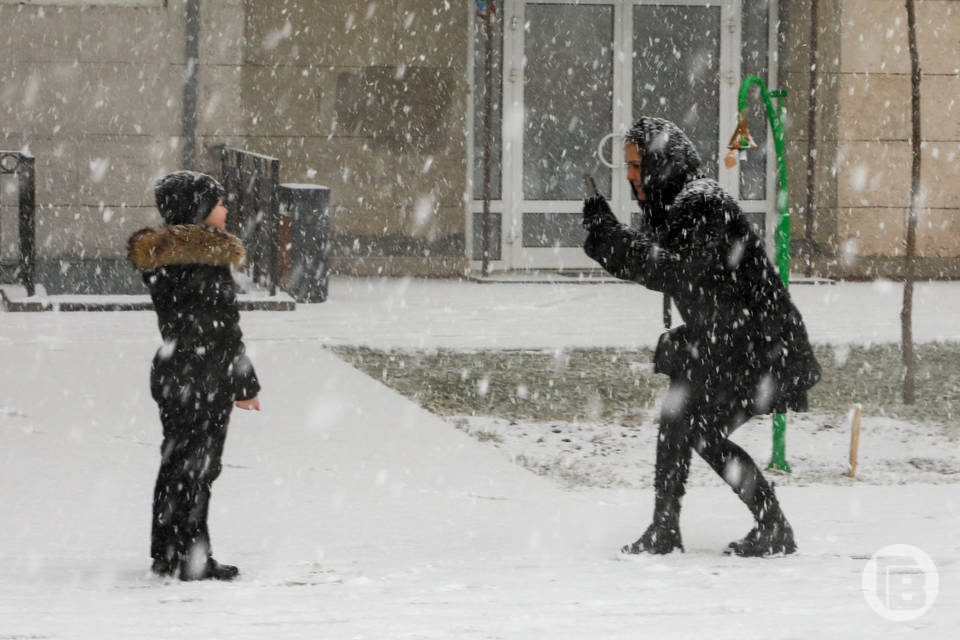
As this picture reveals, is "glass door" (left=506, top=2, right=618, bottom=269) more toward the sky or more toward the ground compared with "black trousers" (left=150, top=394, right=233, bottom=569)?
more toward the sky

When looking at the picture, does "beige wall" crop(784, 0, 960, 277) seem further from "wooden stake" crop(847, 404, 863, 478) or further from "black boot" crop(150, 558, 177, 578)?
"black boot" crop(150, 558, 177, 578)

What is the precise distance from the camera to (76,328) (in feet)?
42.9

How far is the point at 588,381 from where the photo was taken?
1123 cm

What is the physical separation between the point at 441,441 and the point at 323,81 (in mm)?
9652

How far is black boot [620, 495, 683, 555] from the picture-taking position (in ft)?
19.8

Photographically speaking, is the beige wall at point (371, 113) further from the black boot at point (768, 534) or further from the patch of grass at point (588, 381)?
the black boot at point (768, 534)

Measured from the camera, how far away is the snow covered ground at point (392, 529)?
202 inches

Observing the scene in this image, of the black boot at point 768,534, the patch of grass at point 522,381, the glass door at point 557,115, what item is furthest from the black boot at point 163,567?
the glass door at point 557,115

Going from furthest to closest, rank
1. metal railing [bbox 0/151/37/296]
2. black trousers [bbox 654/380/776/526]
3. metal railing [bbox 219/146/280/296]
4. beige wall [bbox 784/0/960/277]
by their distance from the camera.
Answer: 1. beige wall [bbox 784/0/960/277]
2. metal railing [bbox 219/146/280/296]
3. metal railing [bbox 0/151/37/296]
4. black trousers [bbox 654/380/776/526]

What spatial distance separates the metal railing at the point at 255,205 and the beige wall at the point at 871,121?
5610 mm

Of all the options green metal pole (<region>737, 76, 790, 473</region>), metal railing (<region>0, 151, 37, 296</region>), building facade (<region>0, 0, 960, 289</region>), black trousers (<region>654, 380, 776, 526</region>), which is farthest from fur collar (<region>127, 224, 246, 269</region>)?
building facade (<region>0, 0, 960, 289</region>)

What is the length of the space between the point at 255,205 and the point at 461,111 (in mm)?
3270

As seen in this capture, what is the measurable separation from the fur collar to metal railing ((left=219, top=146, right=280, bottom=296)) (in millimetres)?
8908

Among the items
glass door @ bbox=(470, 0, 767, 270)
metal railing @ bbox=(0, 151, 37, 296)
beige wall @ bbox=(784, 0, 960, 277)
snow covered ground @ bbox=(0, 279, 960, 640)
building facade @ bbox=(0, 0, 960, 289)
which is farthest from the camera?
glass door @ bbox=(470, 0, 767, 270)
